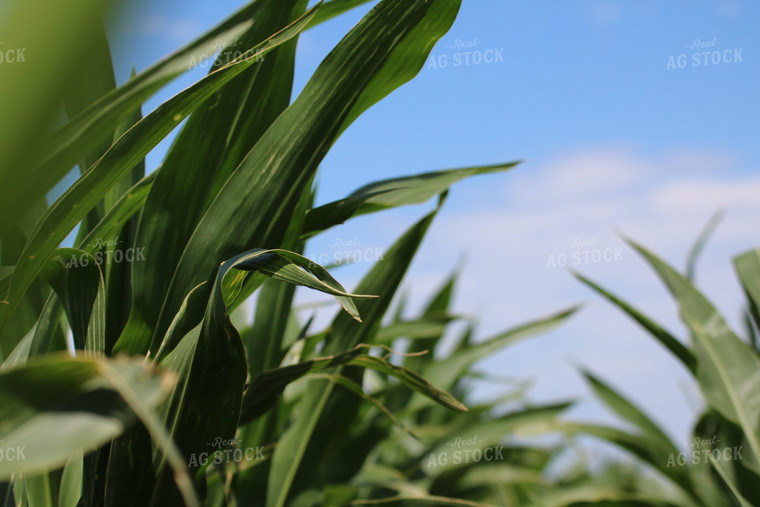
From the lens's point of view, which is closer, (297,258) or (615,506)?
(297,258)

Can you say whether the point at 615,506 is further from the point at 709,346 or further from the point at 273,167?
the point at 273,167

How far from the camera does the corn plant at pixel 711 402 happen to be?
867 millimetres

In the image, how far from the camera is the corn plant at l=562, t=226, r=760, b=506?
2.85ft

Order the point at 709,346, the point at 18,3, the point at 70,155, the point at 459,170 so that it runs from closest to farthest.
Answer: the point at 18,3, the point at 70,155, the point at 459,170, the point at 709,346

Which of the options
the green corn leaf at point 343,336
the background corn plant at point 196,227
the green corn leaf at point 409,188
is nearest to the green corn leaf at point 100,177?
the background corn plant at point 196,227

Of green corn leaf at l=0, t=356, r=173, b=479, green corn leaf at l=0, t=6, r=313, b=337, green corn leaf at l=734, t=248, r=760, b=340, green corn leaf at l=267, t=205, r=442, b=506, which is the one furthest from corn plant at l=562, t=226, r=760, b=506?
green corn leaf at l=0, t=356, r=173, b=479

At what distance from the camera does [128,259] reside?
1.92 ft

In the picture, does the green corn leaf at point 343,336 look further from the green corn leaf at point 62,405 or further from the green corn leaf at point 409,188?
the green corn leaf at point 62,405

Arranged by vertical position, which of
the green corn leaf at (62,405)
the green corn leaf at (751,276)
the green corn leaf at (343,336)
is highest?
the green corn leaf at (751,276)

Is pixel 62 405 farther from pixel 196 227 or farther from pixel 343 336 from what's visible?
pixel 343 336

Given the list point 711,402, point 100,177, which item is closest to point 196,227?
point 100,177

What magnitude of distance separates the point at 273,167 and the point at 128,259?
0.19m

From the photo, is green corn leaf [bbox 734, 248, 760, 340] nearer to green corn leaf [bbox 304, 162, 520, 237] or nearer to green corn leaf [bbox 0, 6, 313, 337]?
green corn leaf [bbox 304, 162, 520, 237]

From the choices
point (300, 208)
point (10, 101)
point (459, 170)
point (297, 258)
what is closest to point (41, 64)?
point (10, 101)
